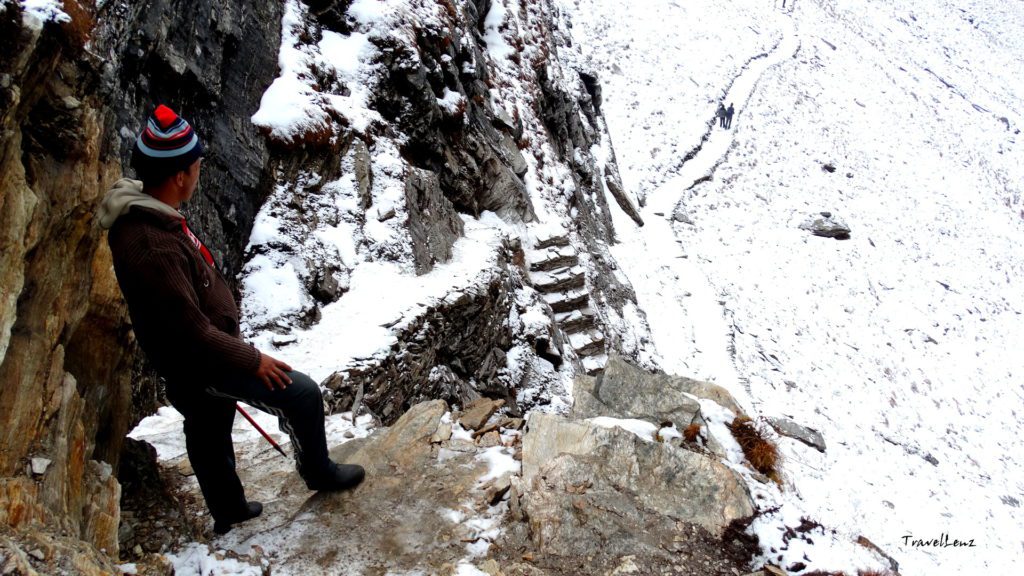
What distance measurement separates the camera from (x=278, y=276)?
948cm

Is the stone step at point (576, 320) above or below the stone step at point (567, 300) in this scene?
Result: below

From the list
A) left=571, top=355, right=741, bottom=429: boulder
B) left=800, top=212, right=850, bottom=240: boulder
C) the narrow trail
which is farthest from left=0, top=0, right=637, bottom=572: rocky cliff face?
left=800, top=212, right=850, bottom=240: boulder

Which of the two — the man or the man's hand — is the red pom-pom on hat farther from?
the man's hand

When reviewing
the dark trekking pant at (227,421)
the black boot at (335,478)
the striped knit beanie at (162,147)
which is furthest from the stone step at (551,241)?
the striped knit beanie at (162,147)

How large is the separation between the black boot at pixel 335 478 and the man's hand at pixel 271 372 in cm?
116

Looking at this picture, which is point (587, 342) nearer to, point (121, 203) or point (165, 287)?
point (165, 287)

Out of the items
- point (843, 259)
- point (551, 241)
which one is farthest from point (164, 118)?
point (843, 259)

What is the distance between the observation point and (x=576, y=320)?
48.1 feet

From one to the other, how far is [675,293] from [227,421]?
1852 cm

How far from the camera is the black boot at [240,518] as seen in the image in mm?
4273

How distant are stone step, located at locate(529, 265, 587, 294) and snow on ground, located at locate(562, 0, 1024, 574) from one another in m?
4.07

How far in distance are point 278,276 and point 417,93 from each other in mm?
5725

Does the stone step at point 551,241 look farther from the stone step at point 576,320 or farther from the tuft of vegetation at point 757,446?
the tuft of vegetation at point 757,446

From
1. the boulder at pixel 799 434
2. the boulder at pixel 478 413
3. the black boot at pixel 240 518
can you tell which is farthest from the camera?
the boulder at pixel 799 434
